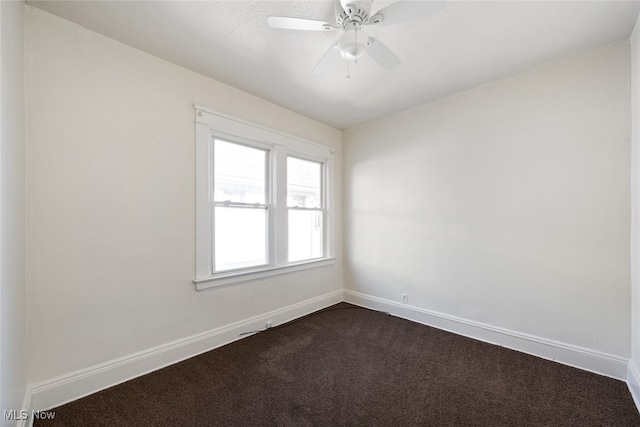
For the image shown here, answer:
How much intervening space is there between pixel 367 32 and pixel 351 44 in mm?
A: 460

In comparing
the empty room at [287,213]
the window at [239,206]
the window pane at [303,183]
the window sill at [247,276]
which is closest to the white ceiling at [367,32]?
the empty room at [287,213]

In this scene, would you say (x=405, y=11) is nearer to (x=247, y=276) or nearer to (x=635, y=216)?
(x=635, y=216)

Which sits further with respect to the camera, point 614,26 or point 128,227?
point 128,227

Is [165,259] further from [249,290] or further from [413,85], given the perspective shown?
[413,85]

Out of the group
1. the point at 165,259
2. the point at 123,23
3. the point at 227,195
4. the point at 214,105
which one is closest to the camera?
the point at 123,23

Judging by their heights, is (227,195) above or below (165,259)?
above

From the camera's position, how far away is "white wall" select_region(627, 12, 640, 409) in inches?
72.8

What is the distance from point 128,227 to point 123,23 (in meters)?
1.48

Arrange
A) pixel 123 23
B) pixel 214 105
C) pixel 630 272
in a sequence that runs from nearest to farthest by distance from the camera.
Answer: pixel 123 23, pixel 630 272, pixel 214 105

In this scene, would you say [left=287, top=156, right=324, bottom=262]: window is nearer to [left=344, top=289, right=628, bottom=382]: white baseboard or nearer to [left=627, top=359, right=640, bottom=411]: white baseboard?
[left=344, top=289, right=628, bottom=382]: white baseboard

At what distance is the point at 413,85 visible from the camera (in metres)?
2.71

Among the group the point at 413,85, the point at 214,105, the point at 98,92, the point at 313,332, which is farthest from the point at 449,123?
the point at 98,92

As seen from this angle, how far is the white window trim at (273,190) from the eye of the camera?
8.20ft

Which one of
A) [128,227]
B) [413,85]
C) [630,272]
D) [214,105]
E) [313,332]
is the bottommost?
[313,332]
